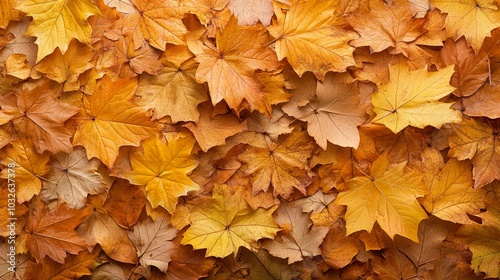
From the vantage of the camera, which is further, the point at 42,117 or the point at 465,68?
the point at 465,68

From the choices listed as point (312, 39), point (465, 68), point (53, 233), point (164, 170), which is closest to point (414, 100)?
point (465, 68)

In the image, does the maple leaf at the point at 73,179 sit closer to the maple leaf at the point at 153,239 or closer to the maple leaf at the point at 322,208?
the maple leaf at the point at 153,239

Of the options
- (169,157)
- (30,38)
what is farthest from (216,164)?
(30,38)

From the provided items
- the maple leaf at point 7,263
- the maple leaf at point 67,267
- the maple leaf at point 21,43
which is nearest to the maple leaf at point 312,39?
the maple leaf at point 21,43

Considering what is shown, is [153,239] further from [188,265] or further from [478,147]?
[478,147]

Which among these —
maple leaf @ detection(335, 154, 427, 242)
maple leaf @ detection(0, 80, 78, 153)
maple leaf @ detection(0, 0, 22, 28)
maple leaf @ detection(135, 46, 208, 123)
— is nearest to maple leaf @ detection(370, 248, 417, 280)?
maple leaf @ detection(335, 154, 427, 242)

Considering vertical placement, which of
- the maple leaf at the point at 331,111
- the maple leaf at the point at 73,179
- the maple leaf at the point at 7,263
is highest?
the maple leaf at the point at 331,111
